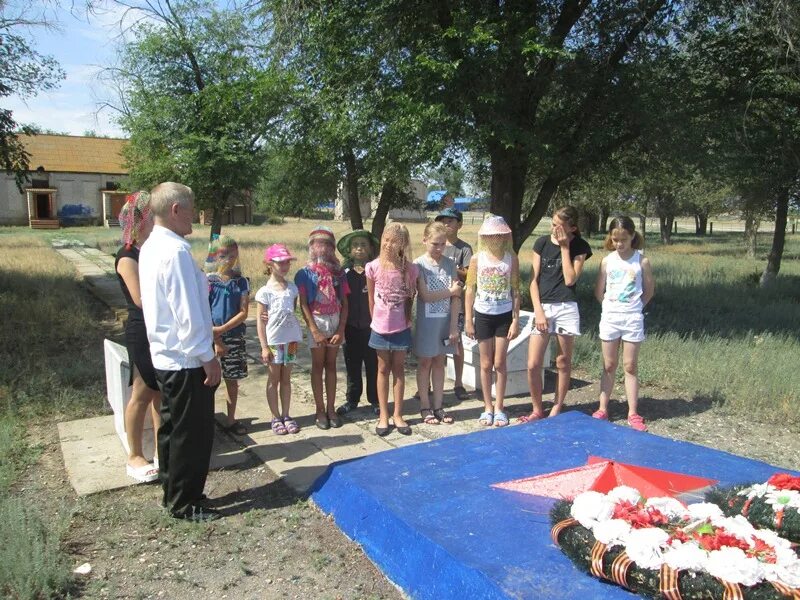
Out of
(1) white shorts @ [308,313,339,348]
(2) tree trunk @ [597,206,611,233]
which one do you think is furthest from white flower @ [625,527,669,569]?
(2) tree trunk @ [597,206,611,233]

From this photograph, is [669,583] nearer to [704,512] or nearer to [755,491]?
[704,512]

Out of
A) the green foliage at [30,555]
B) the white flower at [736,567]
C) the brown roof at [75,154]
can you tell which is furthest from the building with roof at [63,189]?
the white flower at [736,567]

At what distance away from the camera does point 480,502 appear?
11.7 ft

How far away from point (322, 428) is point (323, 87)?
7220mm

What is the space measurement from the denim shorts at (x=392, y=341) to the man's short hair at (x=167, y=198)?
78.7 inches

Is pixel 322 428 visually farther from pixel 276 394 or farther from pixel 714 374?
pixel 714 374

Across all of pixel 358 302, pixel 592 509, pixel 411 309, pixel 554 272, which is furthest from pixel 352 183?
pixel 592 509

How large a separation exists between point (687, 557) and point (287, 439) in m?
3.27

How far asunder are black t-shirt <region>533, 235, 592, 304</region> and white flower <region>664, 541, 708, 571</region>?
2.96 metres

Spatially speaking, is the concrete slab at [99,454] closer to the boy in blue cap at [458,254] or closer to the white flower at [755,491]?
the boy in blue cap at [458,254]

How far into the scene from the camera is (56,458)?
15.6 ft

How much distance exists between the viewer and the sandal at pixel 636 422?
217 inches

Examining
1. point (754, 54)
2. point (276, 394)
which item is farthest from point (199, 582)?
point (754, 54)

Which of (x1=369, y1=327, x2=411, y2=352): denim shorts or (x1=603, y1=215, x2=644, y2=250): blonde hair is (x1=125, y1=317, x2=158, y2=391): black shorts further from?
(x1=603, y1=215, x2=644, y2=250): blonde hair
